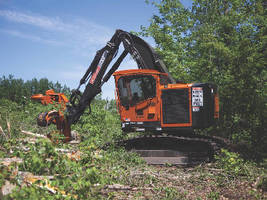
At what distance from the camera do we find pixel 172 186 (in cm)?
600

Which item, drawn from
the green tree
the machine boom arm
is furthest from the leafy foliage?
the machine boom arm

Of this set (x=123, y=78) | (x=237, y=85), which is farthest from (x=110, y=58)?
(x=237, y=85)

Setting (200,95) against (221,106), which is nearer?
(200,95)

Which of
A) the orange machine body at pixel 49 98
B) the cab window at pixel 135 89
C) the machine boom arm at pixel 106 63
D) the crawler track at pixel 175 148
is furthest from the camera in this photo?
the orange machine body at pixel 49 98

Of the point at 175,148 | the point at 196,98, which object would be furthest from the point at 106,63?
the point at 175,148

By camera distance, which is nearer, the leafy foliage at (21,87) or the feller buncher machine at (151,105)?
the feller buncher machine at (151,105)

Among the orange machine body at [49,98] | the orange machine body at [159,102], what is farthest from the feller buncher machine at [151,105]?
the orange machine body at [49,98]

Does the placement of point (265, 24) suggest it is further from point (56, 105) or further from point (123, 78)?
point (56, 105)

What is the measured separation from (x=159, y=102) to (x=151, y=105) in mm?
282

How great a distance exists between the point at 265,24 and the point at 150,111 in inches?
433

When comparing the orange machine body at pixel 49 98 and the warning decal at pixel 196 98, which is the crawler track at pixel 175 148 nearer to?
the warning decal at pixel 196 98

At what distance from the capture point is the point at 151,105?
29.1 ft

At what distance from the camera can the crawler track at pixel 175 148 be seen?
28.2ft

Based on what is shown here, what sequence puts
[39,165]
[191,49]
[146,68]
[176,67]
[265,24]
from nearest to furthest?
[39,165], [146,68], [265,24], [176,67], [191,49]
